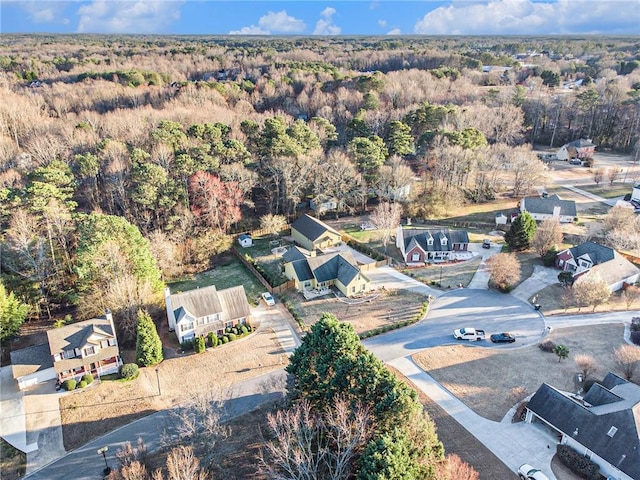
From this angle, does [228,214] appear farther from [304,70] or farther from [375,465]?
[304,70]

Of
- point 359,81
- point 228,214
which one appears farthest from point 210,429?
point 359,81

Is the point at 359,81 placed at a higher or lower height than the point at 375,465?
higher

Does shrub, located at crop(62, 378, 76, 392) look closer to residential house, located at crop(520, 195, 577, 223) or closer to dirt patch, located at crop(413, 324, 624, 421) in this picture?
dirt patch, located at crop(413, 324, 624, 421)

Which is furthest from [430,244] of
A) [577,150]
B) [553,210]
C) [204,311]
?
[577,150]

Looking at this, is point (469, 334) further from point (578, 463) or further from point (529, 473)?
point (529, 473)

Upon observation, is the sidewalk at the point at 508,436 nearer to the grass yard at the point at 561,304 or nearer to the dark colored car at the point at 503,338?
the dark colored car at the point at 503,338
